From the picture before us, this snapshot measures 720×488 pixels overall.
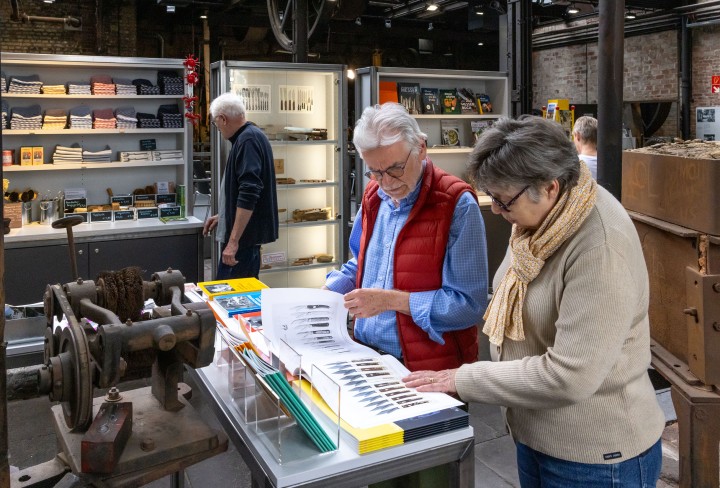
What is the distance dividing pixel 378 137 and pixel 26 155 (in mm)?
4582

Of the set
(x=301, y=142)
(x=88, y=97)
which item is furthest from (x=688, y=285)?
(x=88, y=97)

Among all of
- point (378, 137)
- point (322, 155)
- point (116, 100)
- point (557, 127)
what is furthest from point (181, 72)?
point (557, 127)

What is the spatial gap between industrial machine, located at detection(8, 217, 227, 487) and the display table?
106mm

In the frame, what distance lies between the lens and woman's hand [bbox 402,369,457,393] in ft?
5.47

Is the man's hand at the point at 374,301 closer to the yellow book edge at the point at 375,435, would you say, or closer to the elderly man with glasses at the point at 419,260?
the elderly man with glasses at the point at 419,260

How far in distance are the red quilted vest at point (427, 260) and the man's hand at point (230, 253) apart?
2418 mm

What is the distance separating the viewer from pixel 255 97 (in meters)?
5.81

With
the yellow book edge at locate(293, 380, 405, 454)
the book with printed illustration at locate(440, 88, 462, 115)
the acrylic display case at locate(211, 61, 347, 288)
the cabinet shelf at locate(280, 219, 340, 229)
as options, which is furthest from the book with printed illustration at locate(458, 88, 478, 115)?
the yellow book edge at locate(293, 380, 405, 454)

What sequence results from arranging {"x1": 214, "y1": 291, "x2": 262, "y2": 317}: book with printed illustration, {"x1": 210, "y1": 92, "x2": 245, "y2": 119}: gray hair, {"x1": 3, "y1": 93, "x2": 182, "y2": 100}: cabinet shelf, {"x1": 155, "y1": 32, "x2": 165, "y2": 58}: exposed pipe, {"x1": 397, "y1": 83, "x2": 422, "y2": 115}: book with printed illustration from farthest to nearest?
{"x1": 155, "y1": 32, "x2": 165, "y2": 58}: exposed pipe
{"x1": 397, "y1": 83, "x2": 422, "y2": 115}: book with printed illustration
{"x1": 3, "y1": 93, "x2": 182, "y2": 100}: cabinet shelf
{"x1": 210, "y1": 92, "x2": 245, "y2": 119}: gray hair
{"x1": 214, "y1": 291, "x2": 262, "y2": 317}: book with printed illustration

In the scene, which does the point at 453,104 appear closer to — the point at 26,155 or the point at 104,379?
the point at 26,155

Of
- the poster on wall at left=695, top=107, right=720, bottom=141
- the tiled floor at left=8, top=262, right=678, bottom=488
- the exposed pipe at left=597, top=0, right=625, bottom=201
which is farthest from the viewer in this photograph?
the poster on wall at left=695, top=107, right=720, bottom=141

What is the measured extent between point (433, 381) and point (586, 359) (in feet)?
1.41

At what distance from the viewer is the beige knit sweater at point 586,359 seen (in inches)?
55.3

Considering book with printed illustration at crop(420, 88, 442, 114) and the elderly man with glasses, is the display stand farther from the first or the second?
book with printed illustration at crop(420, 88, 442, 114)
